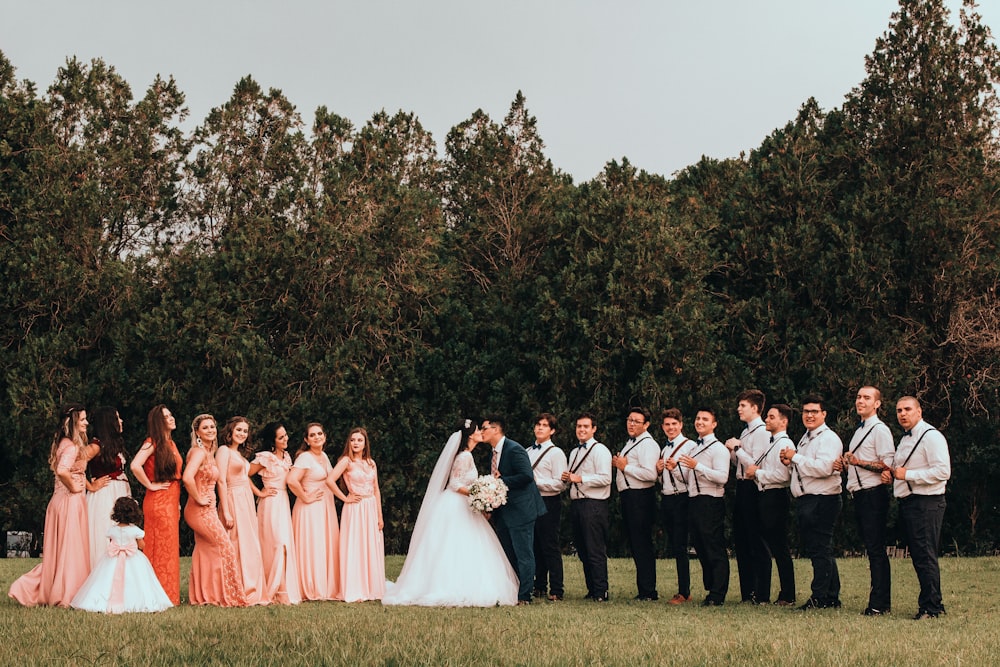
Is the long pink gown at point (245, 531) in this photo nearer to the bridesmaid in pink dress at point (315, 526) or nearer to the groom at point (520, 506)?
the bridesmaid in pink dress at point (315, 526)

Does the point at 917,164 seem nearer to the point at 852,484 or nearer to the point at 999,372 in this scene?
the point at 999,372

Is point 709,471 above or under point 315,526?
above

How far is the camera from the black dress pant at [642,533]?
13523 millimetres

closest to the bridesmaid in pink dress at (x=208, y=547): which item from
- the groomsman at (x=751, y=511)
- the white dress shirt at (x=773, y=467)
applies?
the groomsman at (x=751, y=511)

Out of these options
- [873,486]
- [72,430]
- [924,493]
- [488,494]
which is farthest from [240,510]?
[924,493]

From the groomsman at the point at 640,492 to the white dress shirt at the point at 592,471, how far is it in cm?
19

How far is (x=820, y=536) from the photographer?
1209 cm

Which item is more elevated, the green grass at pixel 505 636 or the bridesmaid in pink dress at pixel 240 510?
the bridesmaid in pink dress at pixel 240 510

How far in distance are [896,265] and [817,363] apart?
314cm

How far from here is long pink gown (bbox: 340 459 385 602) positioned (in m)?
13.7

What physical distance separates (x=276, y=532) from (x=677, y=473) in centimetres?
485

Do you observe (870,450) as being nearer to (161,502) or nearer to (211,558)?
(211,558)

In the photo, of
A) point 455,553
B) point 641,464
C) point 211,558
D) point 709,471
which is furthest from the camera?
point 641,464

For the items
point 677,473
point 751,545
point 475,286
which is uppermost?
point 475,286
